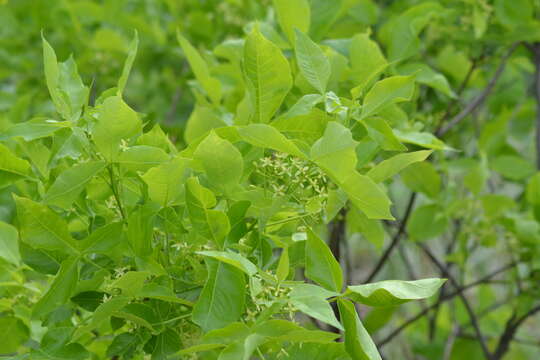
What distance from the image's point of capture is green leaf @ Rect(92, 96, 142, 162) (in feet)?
1.84

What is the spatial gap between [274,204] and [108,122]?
0.15m

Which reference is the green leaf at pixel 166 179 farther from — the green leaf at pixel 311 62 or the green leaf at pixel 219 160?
the green leaf at pixel 311 62

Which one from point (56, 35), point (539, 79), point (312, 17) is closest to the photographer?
point (312, 17)

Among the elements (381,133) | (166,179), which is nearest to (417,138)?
(381,133)

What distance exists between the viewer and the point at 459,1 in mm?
1289

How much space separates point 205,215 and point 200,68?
32 cm

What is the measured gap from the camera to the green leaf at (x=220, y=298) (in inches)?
21.5

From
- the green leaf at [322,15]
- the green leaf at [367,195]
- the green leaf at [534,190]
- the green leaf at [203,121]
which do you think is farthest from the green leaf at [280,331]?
the green leaf at [534,190]

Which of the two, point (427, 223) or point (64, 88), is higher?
point (64, 88)

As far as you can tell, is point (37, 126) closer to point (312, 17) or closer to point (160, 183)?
point (160, 183)

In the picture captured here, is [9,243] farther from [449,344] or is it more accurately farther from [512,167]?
[449,344]

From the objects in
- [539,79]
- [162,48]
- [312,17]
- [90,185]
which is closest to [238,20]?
[162,48]

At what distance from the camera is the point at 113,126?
0.56 m

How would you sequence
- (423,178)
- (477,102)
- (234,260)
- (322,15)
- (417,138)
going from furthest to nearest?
(477,102)
(423,178)
(322,15)
(417,138)
(234,260)
